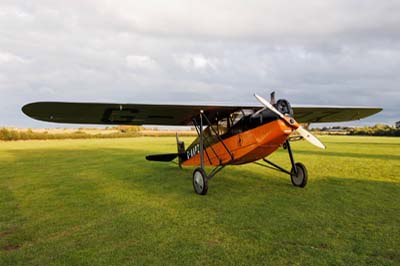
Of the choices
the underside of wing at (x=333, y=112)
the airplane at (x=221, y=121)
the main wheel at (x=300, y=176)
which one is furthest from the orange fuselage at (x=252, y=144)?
the underside of wing at (x=333, y=112)

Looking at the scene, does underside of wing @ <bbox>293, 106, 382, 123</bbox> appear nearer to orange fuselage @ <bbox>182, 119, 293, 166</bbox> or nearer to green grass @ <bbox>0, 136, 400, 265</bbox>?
green grass @ <bbox>0, 136, 400, 265</bbox>

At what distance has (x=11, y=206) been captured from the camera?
6.21m

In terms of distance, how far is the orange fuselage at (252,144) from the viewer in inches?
246

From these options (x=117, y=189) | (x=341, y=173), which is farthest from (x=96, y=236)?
(x=341, y=173)

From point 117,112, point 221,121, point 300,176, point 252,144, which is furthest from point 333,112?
point 117,112

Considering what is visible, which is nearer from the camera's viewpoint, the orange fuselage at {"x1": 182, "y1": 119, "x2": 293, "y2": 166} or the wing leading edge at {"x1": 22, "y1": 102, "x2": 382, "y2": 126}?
the orange fuselage at {"x1": 182, "y1": 119, "x2": 293, "y2": 166}

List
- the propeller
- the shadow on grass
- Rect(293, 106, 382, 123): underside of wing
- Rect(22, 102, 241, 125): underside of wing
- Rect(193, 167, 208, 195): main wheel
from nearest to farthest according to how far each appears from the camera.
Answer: the shadow on grass → the propeller → Rect(22, 102, 241, 125): underside of wing → Rect(193, 167, 208, 195): main wheel → Rect(293, 106, 382, 123): underside of wing

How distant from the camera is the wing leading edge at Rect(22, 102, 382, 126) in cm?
694

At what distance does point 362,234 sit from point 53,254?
4596 mm

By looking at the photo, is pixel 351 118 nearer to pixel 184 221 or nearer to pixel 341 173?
pixel 341 173

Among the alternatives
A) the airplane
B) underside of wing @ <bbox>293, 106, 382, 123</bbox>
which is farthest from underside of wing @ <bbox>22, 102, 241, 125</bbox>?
underside of wing @ <bbox>293, 106, 382, 123</bbox>

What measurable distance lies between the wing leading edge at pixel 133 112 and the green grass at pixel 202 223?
2104 mm

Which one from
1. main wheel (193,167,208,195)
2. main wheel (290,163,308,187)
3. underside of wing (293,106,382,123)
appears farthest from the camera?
underside of wing (293,106,382,123)

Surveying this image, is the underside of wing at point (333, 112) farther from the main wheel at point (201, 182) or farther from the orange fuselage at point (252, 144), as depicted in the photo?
the main wheel at point (201, 182)
